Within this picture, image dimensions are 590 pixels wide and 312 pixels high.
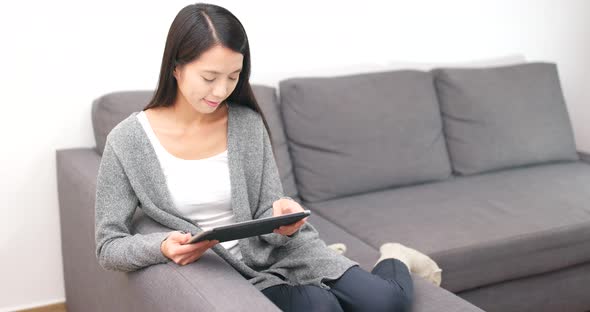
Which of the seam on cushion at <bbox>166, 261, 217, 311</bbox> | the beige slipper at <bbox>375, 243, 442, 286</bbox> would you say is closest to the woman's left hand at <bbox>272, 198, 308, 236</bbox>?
the seam on cushion at <bbox>166, 261, 217, 311</bbox>

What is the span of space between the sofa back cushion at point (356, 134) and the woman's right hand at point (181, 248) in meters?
1.10

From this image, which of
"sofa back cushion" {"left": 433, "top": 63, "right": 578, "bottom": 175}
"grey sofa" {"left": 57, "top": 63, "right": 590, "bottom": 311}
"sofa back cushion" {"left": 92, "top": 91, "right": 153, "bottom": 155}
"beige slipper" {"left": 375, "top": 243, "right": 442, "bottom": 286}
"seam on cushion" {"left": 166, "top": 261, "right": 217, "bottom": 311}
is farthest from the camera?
"sofa back cushion" {"left": 433, "top": 63, "right": 578, "bottom": 175}

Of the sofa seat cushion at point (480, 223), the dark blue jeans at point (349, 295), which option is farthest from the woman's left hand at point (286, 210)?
the sofa seat cushion at point (480, 223)

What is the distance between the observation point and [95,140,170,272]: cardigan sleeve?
4.58ft

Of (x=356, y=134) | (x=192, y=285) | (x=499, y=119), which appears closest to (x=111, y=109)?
(x=356, y=134)

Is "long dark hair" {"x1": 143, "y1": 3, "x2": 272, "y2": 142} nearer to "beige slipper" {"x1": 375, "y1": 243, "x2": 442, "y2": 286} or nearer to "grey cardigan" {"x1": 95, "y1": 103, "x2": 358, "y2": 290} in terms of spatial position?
"grey cardigan" {"x1": 95, "y1": 103, "x2": 358, "y2": 290}

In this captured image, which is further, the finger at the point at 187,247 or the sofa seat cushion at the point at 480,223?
the sofa seat cushion at the point at 480,223

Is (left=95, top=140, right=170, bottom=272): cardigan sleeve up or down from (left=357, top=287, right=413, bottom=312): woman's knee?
up

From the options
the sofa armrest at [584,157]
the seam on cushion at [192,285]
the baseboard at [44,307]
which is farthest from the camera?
the sofa armrest at [584,157]

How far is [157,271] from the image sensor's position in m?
1.38

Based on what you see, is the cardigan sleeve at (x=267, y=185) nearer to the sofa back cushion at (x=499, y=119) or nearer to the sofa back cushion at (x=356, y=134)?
the sofa back cushion at (x=356, y=134)

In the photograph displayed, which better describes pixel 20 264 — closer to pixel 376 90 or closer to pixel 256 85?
pixel 256 85

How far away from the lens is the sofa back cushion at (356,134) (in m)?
2.46

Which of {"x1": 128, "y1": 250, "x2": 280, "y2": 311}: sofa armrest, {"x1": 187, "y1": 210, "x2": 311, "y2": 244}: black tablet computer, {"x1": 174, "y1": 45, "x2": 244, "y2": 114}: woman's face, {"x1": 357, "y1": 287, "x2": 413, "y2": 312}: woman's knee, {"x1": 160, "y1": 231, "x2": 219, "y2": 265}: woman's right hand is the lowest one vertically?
{"x1": 357, "y1": 287, "x2": 413, "y2": 312}: woman's knee
